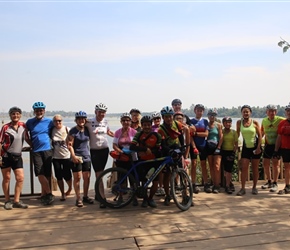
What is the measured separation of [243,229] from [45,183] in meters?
3.24

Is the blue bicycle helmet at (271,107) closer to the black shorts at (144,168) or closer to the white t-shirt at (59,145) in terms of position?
the black shorts at (144,168)

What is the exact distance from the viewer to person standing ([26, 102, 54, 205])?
5.05 meters

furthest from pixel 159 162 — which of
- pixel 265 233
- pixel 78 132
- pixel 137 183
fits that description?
pixel 265 233

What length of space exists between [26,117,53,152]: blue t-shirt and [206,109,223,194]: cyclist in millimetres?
2978

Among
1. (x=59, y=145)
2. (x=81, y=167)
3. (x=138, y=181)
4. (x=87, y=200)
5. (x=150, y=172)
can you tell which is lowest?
(x=87, y=200)

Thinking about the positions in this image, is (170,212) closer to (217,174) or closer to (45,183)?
(217,174)

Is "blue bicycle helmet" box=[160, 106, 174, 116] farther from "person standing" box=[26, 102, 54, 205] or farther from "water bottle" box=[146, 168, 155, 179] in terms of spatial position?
"person standing" box=[26, 102, 54, 205]

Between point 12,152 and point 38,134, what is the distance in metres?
0.49

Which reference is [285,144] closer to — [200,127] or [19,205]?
[200,127]

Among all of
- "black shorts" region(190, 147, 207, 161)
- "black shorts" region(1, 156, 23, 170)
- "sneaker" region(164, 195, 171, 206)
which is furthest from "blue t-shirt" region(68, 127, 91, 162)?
"black shorts" region(190, 147, 207, 161)

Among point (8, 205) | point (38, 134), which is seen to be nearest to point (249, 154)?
point (38, 134)

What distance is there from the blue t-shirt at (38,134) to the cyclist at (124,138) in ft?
3.86

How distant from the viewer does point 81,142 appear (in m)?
5.02

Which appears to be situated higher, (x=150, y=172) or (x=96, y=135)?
(x=96, y=135)
